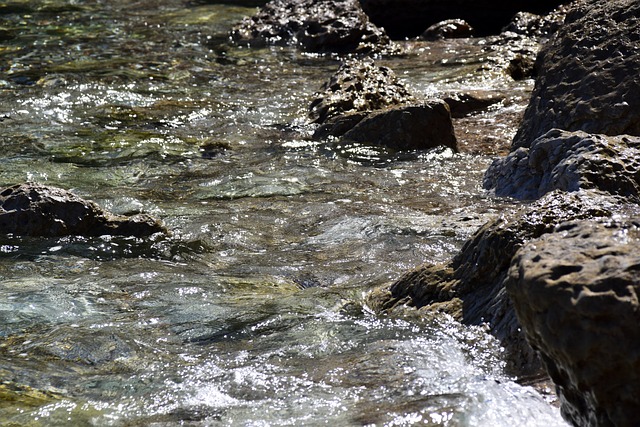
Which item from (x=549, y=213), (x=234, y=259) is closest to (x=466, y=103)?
(x=234, y=259)

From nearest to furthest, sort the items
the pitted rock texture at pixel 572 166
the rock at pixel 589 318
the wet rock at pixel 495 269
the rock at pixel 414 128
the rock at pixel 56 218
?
the rock at pixel 589 318 < the wet rock at pixel 495 269 < the pitted rock texture at pixel 572 166 < the rock at pixel 56 218 < the rock at pixel 414 128

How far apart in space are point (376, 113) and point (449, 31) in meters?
5.60

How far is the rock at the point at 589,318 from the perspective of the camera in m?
2.20

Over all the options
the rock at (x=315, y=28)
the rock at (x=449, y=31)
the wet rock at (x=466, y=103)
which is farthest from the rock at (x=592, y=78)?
the rock at (x=449, y=31)

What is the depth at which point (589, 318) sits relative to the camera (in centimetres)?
222

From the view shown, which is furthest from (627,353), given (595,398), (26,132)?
(26,132)

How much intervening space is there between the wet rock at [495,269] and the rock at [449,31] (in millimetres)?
9527

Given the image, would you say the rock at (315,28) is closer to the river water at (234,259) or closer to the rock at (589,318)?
the river water at (234,259)

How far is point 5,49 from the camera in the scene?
1227cm

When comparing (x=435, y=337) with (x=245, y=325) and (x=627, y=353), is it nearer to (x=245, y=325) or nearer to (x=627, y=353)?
(x=245, y=325)

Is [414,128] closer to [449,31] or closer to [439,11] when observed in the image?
[449,31]

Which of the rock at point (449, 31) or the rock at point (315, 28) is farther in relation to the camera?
the rock at point (449, 31)

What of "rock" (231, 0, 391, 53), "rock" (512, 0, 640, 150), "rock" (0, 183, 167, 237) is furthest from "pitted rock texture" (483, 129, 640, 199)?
"rock" (231, 0, 391, 53)

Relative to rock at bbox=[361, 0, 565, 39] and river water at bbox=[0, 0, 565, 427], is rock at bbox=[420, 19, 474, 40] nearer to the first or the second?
rock at bbox=[361, 0, 565, 39]
